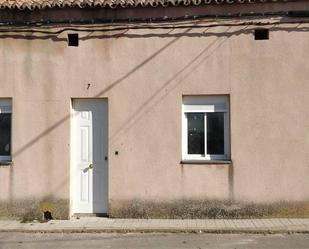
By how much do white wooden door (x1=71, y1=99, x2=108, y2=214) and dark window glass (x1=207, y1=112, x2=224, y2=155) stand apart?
2.25m

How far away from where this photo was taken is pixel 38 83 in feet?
36.9

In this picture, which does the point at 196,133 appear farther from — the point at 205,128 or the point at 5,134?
the point at 5,134

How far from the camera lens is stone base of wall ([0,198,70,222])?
36.2 feet

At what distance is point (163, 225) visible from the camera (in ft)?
33.6

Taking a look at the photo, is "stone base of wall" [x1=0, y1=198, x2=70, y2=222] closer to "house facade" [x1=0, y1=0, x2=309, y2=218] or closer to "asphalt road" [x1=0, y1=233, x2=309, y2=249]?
"house facade" [x1=0, y1=0, x2=309, y2=218]

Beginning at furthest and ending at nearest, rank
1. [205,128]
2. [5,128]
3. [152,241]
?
[5,128] → [205,128] → [152,241]

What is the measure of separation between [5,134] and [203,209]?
4.71 meters

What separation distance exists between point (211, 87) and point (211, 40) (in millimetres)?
1009

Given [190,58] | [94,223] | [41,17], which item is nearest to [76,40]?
[41,17]

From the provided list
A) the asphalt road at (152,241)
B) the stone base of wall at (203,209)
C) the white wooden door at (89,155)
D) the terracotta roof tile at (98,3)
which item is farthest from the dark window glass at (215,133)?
the terracotta roof tile at (98,3)

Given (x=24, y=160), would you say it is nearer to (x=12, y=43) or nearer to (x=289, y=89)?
(x=12, y=43)

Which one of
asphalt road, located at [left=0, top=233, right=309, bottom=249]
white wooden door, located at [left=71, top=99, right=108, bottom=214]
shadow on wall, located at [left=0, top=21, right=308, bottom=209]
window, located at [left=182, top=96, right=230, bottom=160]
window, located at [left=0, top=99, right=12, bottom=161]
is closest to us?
asphalt road, located at [left=0, top=233, right=309, bottom=249]

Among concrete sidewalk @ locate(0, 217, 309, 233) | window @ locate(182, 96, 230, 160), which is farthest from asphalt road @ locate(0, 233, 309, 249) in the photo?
window @ locate(182, 96, 230, 160)

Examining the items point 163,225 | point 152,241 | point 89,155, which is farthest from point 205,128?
point 152,241
